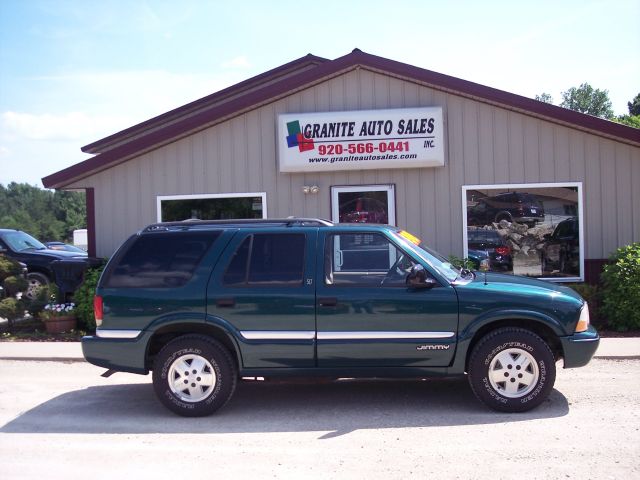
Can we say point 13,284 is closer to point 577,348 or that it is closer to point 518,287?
point 518,287

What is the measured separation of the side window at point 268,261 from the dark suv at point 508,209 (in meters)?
5.79

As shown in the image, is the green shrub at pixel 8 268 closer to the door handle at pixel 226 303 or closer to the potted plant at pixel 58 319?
the potted plant at pixel 58 319

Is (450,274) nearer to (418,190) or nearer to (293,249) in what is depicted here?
(293,249)

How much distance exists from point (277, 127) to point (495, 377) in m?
6.84

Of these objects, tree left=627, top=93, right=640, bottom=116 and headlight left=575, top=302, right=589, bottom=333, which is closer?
headlight left=575, top=302, right=589, bottom=333

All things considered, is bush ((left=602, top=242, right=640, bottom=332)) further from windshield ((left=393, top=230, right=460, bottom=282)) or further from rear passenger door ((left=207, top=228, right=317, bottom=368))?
rear passenger door ((left=207, top=228, right=317, bottom=368))

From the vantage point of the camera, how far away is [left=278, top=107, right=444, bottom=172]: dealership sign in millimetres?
11367

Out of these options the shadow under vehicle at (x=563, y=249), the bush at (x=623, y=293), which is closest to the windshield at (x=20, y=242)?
the shadow under vehicle at (x=563, y=249)

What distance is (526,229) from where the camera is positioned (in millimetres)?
11617

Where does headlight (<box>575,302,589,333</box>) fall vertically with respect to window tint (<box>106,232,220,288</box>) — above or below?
below

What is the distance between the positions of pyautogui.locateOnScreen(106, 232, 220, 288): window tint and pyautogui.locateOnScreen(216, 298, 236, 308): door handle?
39 centimetres

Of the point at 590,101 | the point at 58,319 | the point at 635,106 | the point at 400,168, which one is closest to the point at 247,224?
the point at 400,168

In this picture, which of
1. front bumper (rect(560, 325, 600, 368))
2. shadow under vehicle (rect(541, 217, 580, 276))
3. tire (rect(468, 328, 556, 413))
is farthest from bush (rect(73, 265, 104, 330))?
front bumper (rect(560, 325, 600, 368))

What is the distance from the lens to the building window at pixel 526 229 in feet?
37.7
